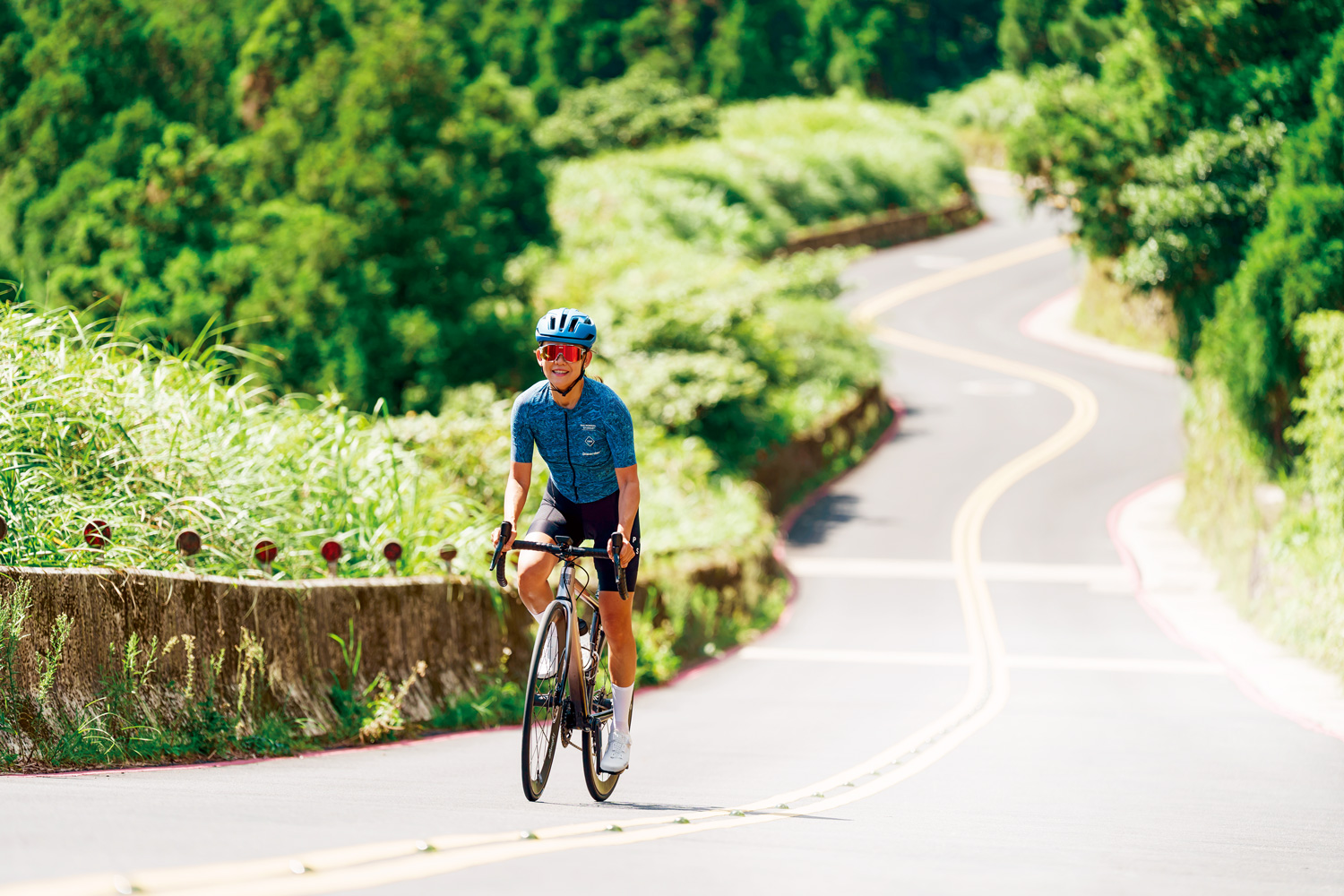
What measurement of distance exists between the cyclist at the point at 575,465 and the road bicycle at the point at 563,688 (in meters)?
→ 0.07

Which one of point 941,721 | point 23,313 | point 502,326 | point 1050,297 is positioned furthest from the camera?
point 1050,297

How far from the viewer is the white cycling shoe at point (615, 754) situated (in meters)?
7.06

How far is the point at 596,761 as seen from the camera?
23.0 ft

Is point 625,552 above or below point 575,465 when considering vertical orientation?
below

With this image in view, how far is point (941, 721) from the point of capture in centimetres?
1211

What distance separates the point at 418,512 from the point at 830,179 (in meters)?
51.2

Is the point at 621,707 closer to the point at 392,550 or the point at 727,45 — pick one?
the point at 392,550

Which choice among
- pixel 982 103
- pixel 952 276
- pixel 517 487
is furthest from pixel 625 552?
pixel 982 103

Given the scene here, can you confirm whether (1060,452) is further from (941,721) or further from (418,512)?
(418,512)

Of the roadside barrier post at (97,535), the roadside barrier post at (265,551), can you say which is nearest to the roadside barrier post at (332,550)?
the roadside barrier post at (265,551)

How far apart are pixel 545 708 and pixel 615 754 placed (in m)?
0.52

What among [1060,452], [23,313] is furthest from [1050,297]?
[23,313]

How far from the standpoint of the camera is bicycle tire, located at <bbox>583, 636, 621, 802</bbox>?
684 centimetres

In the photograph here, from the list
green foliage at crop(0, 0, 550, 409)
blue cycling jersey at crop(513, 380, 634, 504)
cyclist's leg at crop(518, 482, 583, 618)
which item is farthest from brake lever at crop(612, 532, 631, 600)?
green foliage at crop(0, 0, 550, 409)
